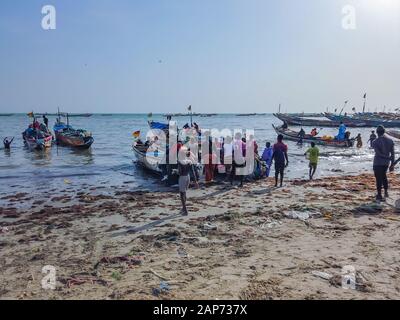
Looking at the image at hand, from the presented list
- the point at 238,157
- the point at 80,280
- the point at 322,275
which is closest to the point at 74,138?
the point at 238,157

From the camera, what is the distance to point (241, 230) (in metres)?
7.82

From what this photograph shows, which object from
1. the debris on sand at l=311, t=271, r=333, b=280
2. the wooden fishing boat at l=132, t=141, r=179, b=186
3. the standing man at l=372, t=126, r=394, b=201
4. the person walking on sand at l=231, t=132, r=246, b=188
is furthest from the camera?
the wooden fishing boat at l=132, t=141, r=179, b=186

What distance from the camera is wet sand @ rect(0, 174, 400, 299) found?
509 centimetres

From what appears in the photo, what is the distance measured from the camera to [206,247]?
6.80 m

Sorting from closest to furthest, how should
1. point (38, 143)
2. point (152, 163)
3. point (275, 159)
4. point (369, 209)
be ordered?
point (369, 209), point (275, 159), point (152, 163), point (38, 143)

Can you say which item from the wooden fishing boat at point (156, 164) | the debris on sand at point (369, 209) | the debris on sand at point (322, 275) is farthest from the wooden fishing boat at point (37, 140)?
the debris on sand at point (322, 275)

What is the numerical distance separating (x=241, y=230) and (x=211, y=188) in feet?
17.5

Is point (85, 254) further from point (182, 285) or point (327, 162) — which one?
point (327, 162)

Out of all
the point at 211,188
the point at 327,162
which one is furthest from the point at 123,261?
the point at 327,162

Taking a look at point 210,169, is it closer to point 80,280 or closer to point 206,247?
point 206,247

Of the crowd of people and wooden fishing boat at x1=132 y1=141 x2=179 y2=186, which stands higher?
the crowd of people

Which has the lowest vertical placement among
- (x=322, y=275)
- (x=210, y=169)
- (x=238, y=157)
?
(x=322, y=275)

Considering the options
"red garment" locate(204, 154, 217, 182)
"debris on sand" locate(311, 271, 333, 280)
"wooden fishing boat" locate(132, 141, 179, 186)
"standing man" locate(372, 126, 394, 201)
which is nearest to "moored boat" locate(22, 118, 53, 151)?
"wooden fishing boat" locate(132, 141, 179, 186)

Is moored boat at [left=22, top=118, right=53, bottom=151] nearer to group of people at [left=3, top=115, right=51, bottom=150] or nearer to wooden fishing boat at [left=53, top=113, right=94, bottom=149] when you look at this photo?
group of people at [left=3, top=115, right=51, bottom=150]
